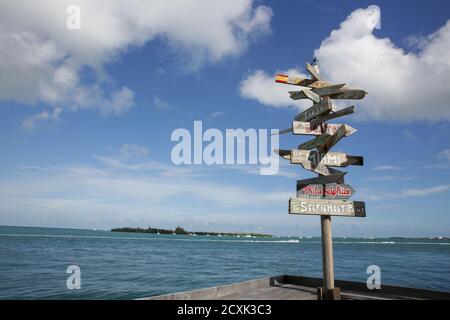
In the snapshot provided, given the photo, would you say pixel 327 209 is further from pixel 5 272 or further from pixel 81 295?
pixel 5 272

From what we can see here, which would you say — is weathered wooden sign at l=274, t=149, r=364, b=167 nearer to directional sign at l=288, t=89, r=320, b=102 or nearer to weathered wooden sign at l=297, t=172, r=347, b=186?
weathered wooden sign at l=297, t=172, r=347, b=186

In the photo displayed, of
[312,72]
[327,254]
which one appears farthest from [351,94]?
[327,254]

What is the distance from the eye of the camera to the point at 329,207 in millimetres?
7562

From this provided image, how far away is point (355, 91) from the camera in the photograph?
804 cm

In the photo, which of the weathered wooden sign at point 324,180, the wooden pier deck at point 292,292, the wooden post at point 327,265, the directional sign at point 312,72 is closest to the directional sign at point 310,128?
the weathered wooden sign at point 324,180

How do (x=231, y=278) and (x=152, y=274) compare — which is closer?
(x=231, y=278)

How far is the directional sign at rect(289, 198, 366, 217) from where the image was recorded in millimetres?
7414

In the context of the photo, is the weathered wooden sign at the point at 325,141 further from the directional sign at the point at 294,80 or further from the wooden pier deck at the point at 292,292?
the wooden pier deck at the point at 292,292

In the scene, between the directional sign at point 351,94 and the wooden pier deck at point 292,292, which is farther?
the directional sign at point 351,94

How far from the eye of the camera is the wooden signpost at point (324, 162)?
7539mm

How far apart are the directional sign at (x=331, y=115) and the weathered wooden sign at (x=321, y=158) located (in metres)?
0.76

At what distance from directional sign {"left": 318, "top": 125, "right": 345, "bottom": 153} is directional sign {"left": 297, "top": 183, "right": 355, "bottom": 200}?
902 millimetres
